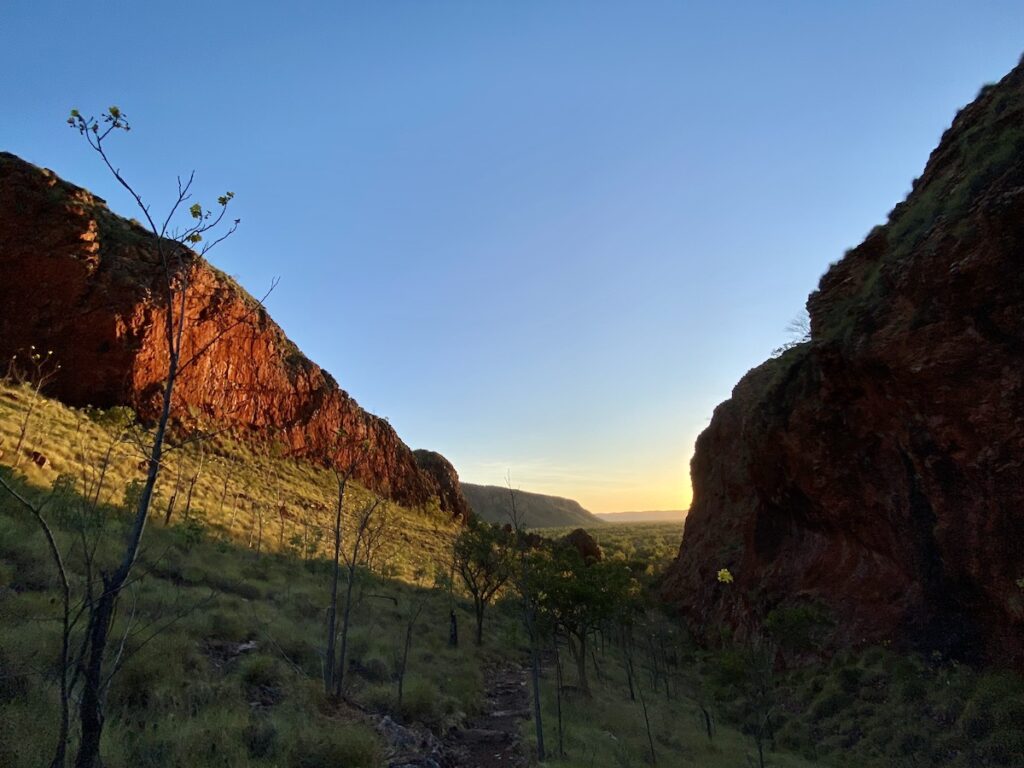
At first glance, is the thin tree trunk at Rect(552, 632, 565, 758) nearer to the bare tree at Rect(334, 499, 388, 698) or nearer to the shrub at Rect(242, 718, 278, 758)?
the bare tree at Rect(334, 499, 388, 698)

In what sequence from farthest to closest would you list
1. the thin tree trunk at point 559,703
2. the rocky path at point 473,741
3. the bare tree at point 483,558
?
the bare tree at point 483,558 < the thin tree trunk at point 559,703 < the rocky path at point 473,741

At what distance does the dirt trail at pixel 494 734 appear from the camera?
11.3 metres

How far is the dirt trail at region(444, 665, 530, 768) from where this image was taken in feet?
37.0

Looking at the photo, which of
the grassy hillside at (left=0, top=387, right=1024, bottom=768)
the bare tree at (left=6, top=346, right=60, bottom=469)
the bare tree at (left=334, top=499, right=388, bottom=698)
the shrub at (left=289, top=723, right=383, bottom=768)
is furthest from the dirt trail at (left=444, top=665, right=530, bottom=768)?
the bare tree at (left=6, top=346, right=60, bottom=469)

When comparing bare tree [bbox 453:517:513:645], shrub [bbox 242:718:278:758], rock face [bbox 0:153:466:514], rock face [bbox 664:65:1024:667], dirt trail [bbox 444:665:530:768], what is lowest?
dirt trail [bbox 444:665:530:768]

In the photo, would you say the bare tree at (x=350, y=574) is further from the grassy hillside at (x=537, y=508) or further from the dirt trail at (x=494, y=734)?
the grassy hillside at (x=537, y=508)

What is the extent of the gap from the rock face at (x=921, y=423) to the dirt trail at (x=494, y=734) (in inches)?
554

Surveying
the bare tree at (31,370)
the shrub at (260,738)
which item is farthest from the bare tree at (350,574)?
the bare tree at (31,370)

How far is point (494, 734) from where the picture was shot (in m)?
13.1

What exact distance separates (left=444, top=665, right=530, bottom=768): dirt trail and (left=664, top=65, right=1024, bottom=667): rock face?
1407cm

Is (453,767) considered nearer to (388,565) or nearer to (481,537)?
(481,537)

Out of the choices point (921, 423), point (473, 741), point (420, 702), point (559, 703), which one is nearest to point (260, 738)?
point (420, 702)

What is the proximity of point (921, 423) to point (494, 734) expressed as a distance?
17.0 metres

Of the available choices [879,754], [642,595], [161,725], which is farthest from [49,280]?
[879,754]
